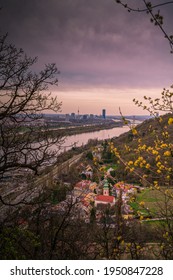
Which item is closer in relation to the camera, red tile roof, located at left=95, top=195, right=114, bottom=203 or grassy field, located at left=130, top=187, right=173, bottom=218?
grassy field, located at left=130, top=187, right=173, bottom=218

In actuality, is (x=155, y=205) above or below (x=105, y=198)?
above

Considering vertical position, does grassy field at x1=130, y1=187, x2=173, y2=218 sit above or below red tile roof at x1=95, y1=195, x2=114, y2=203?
above

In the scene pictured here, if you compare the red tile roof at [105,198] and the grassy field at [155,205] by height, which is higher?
the grassy field at [155,205]

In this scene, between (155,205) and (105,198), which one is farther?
(105,198)

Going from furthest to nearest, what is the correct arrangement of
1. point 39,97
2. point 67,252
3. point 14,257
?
1. point 67,252
2. point 39,97
3. point 14,257

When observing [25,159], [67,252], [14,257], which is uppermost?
[25,159]

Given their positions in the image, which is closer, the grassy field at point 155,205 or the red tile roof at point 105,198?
the grassy field at point 155,205
